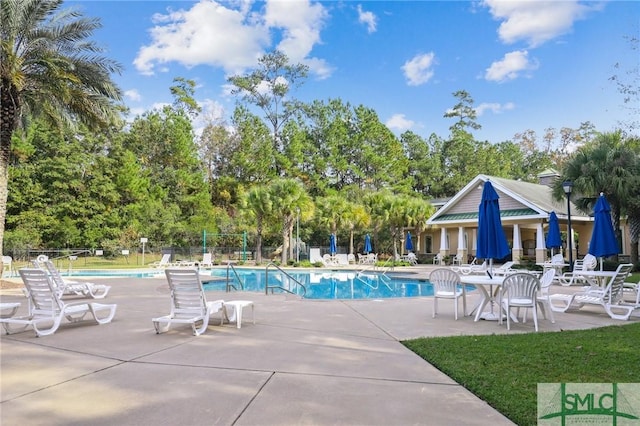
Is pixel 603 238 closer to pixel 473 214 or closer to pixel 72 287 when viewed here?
pixel 72 287

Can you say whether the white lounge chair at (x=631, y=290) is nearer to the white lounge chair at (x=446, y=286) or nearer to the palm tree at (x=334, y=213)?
the white lounge chair at (x=446, y=286)

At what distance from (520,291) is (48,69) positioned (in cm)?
1388

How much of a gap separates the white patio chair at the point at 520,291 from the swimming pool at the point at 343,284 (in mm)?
5740

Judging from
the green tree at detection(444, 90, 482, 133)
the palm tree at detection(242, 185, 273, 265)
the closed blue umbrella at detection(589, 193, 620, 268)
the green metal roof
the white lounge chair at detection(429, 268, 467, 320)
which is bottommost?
the white lounge chair at detection(429, 268, 467, 320)

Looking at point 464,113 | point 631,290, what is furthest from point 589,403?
point 464,113

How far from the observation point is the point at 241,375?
4.28 metres

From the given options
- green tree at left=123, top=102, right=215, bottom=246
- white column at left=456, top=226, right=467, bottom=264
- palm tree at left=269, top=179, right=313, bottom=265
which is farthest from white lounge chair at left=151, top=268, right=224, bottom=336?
green tree at left=123, top=102, right=215, bottom=246

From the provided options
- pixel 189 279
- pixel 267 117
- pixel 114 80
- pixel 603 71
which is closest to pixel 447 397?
pixel 189 279

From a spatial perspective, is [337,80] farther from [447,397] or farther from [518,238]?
[447,397]

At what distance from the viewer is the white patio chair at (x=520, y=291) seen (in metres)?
6.83

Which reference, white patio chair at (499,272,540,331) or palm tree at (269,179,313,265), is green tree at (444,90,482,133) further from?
white patio chair at (499,272,540,331)

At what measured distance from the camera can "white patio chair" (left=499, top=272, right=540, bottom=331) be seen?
269 inches

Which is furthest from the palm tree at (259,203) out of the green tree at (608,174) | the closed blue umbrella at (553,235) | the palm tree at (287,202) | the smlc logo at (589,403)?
the smlc logo at (589,403)

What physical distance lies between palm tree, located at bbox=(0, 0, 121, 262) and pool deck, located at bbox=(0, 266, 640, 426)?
897cm
